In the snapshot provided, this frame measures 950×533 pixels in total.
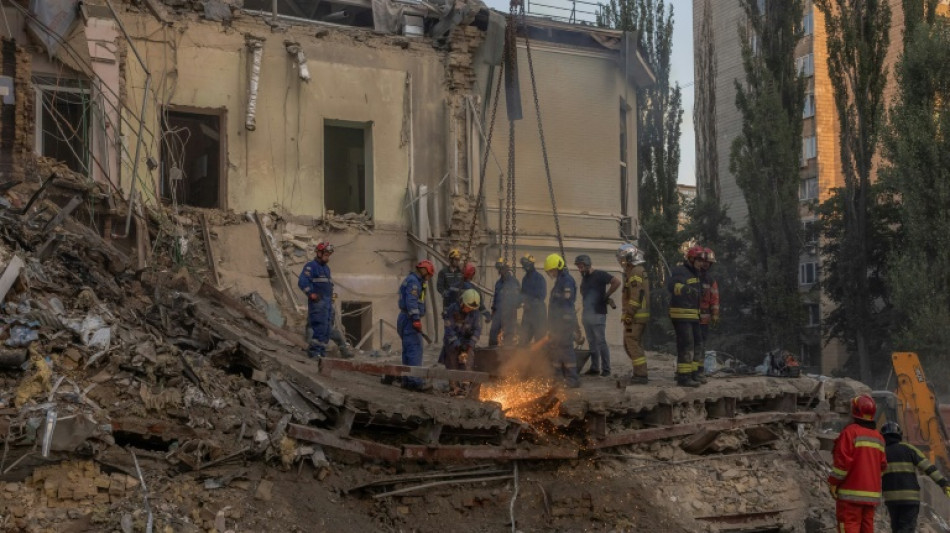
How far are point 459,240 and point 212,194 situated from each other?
4.77 metres

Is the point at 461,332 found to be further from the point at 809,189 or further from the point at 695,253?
the point at 809,189

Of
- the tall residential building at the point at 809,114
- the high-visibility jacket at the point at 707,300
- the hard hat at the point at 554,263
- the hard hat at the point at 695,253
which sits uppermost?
the tall residential building at the point at 809,114

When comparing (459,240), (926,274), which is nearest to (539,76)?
(459,240)

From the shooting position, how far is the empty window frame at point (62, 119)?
632 inches

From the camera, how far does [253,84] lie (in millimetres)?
17922

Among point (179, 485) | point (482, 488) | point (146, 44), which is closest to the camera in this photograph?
point (179, 485)

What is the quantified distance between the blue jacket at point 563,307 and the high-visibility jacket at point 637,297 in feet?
2.40

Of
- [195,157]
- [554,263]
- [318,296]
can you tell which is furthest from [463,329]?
[195,157]

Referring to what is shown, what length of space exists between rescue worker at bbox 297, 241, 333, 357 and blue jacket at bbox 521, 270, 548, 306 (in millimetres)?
2567

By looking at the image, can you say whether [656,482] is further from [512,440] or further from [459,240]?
[459,240]

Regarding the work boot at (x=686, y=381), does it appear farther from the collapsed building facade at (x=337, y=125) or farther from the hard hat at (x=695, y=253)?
the collapsed building facade at (x=337, y=125)

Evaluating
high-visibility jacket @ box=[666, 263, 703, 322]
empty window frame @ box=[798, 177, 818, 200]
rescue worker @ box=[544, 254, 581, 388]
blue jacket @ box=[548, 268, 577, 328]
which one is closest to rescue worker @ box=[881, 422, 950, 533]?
high-visibility jacket @ box=[666, 263, 703, 322]

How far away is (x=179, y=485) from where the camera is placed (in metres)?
8.91

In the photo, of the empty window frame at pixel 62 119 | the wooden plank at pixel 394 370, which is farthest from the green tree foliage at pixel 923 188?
the empty window frame at pixel 62 119
